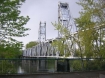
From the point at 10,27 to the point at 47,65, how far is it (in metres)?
4.40

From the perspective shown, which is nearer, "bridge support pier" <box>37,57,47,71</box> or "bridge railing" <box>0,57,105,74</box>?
"bridge railing" <box>0,57,105,74</box>

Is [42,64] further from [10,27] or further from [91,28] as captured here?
[91,28]

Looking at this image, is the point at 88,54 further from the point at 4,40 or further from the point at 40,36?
the point at 40,36

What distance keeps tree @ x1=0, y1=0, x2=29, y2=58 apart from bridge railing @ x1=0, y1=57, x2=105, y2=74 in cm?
101

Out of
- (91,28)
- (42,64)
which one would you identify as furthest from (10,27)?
(91,28)

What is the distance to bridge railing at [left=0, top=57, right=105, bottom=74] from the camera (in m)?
13.8

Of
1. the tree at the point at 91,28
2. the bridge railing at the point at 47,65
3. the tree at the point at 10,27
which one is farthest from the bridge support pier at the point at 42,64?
the tree at the point at 91,28

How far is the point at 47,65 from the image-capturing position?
51.8 ft

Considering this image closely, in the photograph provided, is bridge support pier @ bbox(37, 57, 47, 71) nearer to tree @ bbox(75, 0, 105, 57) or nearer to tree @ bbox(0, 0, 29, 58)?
tree @ bbox(0, 0, 29, 58)

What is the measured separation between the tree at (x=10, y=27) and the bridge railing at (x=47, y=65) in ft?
3.32

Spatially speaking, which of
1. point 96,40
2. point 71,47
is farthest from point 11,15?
point 71,47

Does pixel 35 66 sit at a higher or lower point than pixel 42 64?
lower

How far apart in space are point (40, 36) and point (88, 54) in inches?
3418

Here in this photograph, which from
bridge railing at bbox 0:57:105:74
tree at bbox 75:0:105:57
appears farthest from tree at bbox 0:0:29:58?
tree at bbox 75:0:105:57
